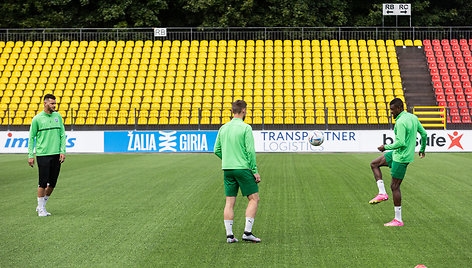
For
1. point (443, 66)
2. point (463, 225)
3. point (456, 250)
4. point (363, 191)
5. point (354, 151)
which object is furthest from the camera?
point (443, 66)

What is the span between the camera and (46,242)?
7.84m

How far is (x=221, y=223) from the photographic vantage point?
9094 millimetres

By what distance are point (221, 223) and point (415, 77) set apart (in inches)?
1086

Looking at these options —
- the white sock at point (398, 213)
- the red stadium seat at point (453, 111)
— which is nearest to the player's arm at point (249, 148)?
the white sock at point (398, 213)

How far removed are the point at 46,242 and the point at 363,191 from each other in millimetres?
7265

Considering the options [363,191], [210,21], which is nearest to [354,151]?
[363,191]

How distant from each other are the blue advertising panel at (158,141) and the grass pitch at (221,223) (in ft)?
36.5

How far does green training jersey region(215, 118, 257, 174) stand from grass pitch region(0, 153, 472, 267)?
3.44 feet

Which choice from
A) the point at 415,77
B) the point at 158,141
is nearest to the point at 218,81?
the point at 158,141

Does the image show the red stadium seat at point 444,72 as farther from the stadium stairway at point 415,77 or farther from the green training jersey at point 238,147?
the green training jersey at point 238,147

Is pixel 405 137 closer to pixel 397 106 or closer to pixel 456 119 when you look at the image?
pixel 397 106

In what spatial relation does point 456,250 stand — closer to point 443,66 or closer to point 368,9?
point 443,66

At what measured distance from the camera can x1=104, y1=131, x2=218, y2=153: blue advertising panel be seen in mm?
27703

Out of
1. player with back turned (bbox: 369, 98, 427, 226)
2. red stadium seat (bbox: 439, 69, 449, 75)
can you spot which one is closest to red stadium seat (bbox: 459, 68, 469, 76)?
red stadium seat (bbox: 439, 69, 449, 75)
